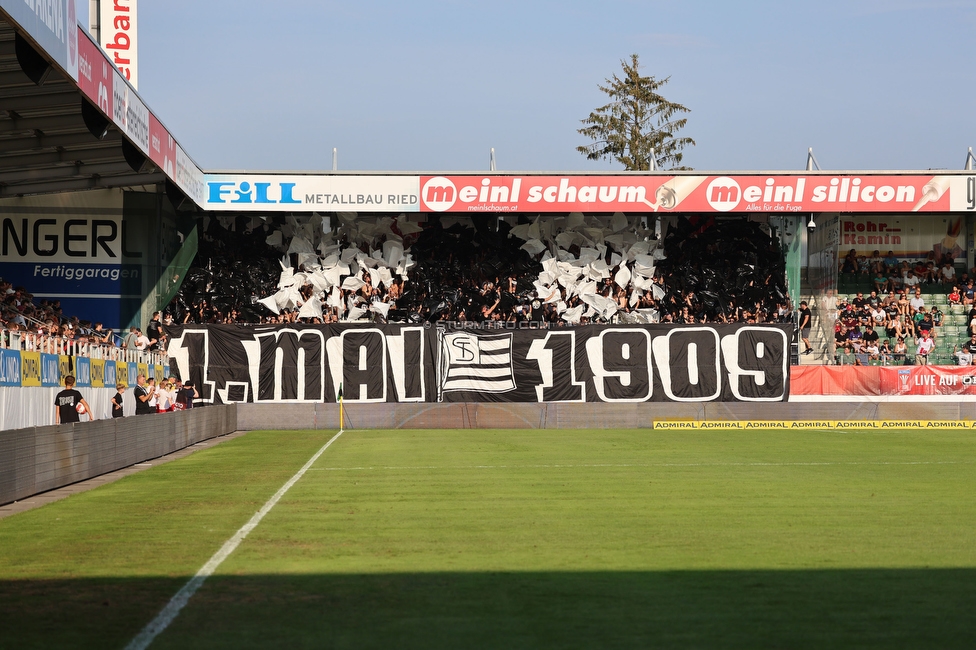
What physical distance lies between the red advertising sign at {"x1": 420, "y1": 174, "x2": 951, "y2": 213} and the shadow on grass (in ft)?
120

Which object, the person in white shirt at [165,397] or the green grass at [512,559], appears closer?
the green grass at [512,559]

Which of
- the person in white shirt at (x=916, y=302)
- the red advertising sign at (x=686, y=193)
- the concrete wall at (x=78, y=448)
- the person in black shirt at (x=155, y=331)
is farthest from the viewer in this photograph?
the person in white shirt at (x=916, y=302)

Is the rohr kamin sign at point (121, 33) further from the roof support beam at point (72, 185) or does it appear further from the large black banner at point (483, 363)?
the large black banner at point (483, 363)

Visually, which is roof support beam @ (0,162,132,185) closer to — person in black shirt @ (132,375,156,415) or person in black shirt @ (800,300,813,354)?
person in black shirt @ (132,375,156,415)

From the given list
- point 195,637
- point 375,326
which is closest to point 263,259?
point 375,326

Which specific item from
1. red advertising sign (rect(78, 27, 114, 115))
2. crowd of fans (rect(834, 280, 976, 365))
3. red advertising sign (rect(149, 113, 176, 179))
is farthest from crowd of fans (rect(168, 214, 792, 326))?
red advertising sign (rect(78, 27, 114, 115))

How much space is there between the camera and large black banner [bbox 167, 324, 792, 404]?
40.0m

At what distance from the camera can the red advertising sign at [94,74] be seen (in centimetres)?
2159

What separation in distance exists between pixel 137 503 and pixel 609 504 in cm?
615

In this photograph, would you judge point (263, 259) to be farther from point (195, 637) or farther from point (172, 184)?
point (195, 637)

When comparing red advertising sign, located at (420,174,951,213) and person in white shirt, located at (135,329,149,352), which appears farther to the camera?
red advertising sign, located at (420,174,951,213)

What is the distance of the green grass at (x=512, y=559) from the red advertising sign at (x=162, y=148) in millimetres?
12931

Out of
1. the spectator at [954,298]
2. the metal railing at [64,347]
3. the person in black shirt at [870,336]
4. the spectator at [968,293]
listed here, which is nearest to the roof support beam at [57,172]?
the metal railing at [64,347]

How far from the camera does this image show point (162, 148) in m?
31.5
